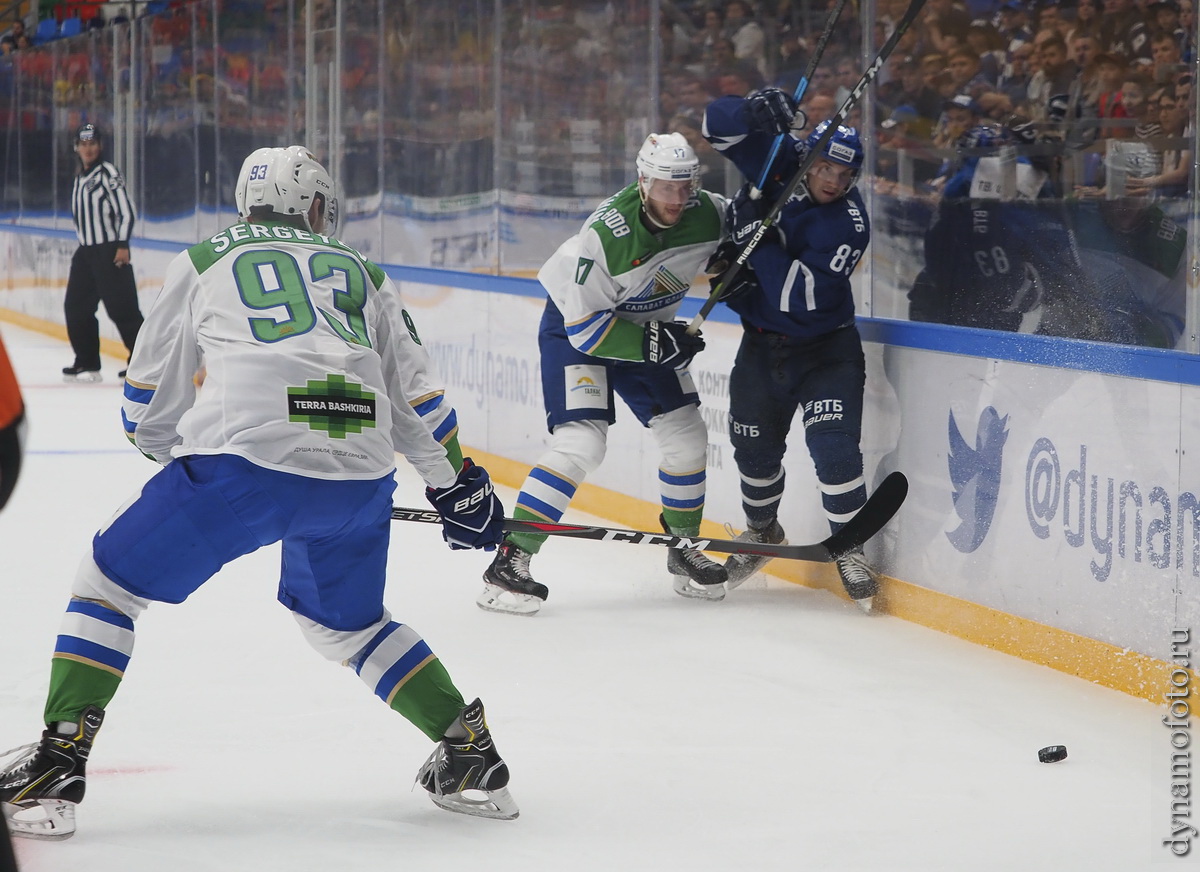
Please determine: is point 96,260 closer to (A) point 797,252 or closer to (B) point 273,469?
(A) point 797,252

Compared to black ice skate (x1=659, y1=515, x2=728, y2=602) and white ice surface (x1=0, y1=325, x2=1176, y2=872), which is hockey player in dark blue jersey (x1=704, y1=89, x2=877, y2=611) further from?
white ice surface (x1=0, y1=325, x2=1176, y2=872)

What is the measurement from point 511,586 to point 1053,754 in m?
1.54

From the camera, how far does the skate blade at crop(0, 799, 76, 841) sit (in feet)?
7.65

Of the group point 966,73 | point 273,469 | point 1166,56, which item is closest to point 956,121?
point 966,73

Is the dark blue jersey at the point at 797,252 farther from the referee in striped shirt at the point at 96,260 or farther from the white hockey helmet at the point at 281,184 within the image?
the referee in striped shirt at the point at 96,260

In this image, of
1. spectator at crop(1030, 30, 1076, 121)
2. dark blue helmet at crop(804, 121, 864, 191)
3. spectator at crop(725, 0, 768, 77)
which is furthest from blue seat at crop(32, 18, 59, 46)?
dark blue helmet at crop(804, 121, 864, 191)

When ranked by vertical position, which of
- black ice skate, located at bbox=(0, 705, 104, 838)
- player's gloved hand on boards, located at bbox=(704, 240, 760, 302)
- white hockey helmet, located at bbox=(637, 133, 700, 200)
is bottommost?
black ice skate, located at bbox=(0, 705, 104, 838)

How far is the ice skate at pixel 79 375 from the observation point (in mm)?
8742

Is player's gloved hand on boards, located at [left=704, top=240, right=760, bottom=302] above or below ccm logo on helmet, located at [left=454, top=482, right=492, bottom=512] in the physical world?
above

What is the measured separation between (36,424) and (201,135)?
147 inches

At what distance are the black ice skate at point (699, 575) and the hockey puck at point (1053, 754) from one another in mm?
1378

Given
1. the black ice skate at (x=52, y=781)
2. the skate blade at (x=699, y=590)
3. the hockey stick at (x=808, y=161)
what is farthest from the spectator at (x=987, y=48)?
the black ice skate at (x=52, y=781)

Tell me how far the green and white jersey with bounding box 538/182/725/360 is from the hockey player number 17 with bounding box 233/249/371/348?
1620 millimetres

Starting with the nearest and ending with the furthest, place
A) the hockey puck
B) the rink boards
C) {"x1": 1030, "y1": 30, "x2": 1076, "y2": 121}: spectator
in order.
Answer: the hockey puck, the rink boards, {"x1": 1030, "y1": 30, "x2": 1076, "y2": 121}: spectator
